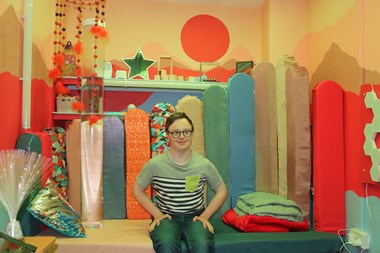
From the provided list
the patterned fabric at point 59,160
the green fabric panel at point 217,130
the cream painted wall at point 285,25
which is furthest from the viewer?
the cream painted wall at point 285,25

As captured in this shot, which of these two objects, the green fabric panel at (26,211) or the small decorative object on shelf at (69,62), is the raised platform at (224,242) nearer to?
the green fabric panel at (26,211)

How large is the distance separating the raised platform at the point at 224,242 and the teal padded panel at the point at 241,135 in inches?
18.9

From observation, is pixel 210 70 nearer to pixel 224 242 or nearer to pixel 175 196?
pixel 175 196

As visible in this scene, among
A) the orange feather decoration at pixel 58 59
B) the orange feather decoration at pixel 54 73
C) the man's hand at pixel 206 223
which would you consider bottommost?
the man's hand at pixel 206 223

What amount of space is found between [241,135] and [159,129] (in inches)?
25.4

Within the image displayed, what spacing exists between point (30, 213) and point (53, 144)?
737mm

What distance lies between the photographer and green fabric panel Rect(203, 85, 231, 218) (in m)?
3.02

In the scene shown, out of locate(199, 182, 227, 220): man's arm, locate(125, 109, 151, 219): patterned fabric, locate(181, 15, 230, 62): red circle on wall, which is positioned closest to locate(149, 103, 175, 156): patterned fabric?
locate(125, 109, 151, 219): patterned fabric

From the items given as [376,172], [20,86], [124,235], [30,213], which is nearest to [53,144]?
[20,86]

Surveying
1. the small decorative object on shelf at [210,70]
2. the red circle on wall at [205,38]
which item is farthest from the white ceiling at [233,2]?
the small decorative object on shelf at [210,70]

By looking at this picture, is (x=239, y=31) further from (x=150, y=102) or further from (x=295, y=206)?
(x=295, y=206)

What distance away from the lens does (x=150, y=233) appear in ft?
7.76

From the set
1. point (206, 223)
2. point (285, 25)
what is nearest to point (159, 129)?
point (206, 223)

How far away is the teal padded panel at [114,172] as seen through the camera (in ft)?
9.65
